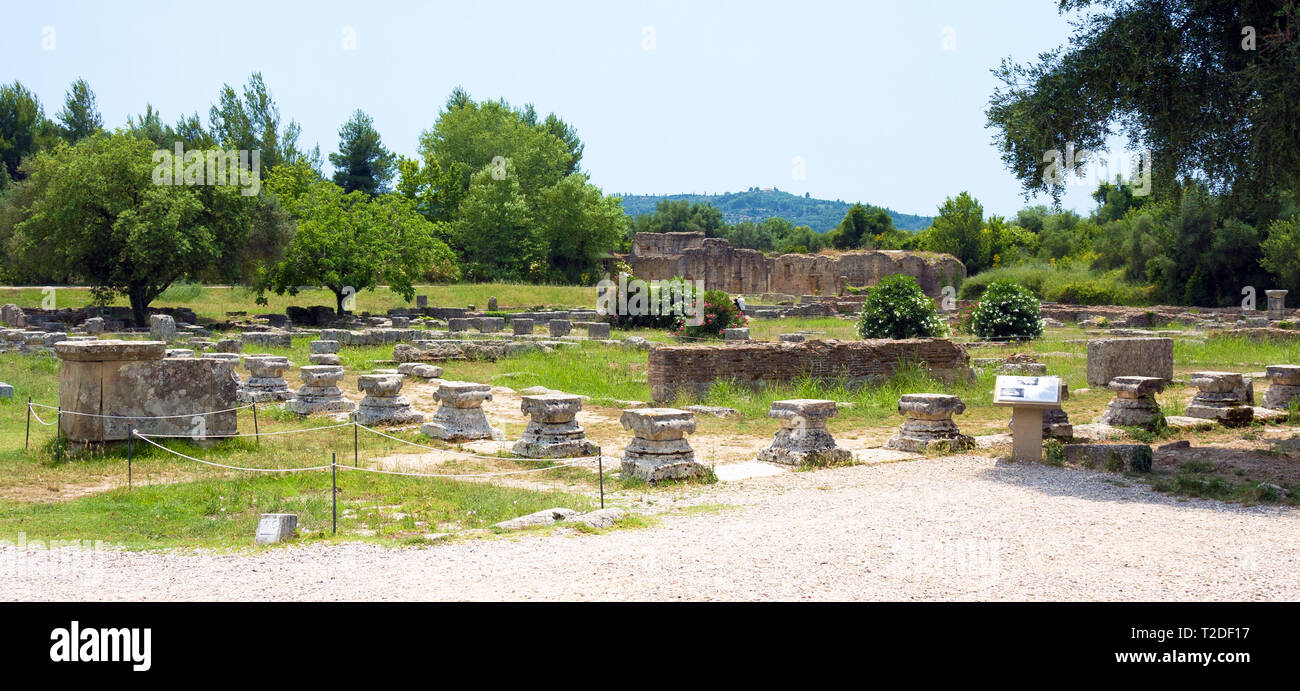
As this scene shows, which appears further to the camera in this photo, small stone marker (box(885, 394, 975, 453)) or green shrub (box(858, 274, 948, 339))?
green shrub (box(858, 274, 948, 339))

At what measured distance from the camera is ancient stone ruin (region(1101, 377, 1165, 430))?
13.1 meters

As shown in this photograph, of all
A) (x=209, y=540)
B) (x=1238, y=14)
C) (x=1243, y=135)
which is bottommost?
(x=209, y=540)

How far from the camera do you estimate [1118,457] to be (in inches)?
401

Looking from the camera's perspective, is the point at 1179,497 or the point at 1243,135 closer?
the point at 1179,497

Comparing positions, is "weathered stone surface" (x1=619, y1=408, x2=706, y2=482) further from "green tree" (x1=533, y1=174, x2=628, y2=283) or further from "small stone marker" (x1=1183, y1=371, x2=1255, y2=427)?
"green tree" (x1=533, y1=174, x2=628, y2=283)

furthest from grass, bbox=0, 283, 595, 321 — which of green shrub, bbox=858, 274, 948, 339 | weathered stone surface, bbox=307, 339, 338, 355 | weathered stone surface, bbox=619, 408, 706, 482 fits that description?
weathered stone surface, bbox=619, 408, 706, 482

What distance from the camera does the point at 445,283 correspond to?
48.4 meters

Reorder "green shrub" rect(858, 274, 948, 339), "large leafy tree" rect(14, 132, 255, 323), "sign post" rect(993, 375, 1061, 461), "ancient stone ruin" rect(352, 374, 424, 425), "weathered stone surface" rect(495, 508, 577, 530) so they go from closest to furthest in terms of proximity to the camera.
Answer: "weathered stone surface" rect(495, 508, 577, 530)
"sign post" rect(993, 375, 1061, 461)
"ancient stone ruin" rect(352, 374, 424, 425)
"green shrub" rect(858, 274, 948, 339)
"large leafy tree" rect(14, 132, 255, 323)

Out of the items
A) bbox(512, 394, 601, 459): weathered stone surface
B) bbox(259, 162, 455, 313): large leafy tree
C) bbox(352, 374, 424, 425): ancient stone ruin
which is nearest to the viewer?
bbox(512, 394, 601, 459): weathered stone surface

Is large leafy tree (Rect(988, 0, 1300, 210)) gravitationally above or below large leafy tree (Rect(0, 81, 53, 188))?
below

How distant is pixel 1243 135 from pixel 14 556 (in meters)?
12.0

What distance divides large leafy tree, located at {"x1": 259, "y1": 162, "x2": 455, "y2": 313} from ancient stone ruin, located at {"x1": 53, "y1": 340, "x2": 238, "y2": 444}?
21.4 meters
